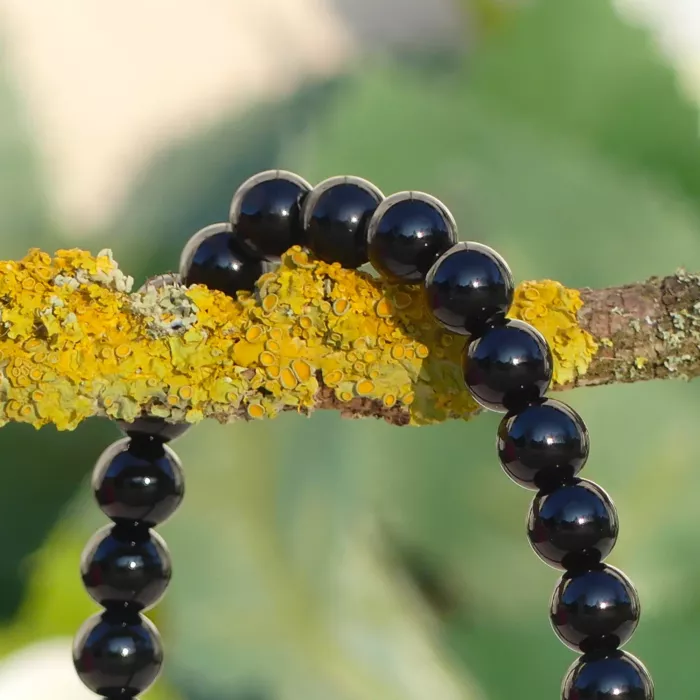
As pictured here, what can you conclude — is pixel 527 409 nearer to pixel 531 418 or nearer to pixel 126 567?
pixel 531 418

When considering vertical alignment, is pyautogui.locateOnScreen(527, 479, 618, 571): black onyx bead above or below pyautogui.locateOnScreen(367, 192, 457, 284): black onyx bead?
below

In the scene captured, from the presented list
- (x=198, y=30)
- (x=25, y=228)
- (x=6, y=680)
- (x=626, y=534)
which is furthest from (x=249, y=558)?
(x=198, y=30)

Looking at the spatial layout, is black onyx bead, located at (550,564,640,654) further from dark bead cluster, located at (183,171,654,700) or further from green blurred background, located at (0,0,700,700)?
green blurred background, located at (0,0,700,700)

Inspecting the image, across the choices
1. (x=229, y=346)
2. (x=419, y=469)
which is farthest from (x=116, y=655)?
(x=419, y=469)

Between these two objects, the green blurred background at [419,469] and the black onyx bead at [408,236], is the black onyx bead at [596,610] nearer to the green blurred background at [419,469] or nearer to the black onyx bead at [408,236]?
the black onyx bead at [408,236]

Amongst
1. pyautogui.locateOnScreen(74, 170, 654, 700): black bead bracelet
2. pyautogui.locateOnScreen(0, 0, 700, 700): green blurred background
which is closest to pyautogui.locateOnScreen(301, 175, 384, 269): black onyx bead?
pyautogui.locateOnScreen(74, 170, 654, 700): black bead bracelet

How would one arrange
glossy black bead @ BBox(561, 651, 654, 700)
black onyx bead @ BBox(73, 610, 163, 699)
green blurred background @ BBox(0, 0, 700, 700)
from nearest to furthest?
glossy black bead @ BBox(561, 651, 654, 700)
black onyx bead @ BBox(73, 610, 163, 699)
green blurred background @ BBox(0, 0, 700, 700)
